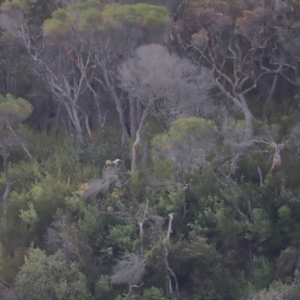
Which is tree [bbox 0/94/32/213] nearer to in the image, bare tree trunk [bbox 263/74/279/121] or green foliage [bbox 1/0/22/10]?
green foliage [bbox 1/0/22/10]

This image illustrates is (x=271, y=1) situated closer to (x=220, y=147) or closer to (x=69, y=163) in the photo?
(x=220, y=147)

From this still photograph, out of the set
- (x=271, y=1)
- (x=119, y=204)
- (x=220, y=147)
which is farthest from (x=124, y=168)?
(x=271, y=1)

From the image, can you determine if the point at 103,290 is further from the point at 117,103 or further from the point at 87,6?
the point at 87,6

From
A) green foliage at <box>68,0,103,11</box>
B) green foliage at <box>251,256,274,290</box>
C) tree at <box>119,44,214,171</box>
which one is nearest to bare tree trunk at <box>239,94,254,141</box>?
tree at <box>119,44,214,171</box>

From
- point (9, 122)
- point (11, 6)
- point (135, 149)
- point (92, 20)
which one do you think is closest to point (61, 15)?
point (92, 20)

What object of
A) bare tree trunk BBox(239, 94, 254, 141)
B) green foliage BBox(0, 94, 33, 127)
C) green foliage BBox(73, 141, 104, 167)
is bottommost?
green foliage BBox(73, 141, 104, 167)
